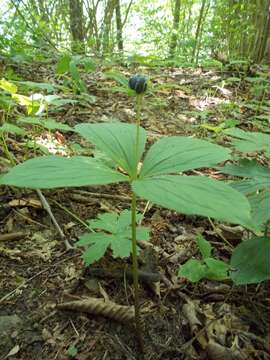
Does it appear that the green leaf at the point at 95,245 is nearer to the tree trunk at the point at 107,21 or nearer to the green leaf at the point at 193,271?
the green leaf at the point at 193,271

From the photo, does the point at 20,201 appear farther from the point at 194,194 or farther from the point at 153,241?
the point at 194,194

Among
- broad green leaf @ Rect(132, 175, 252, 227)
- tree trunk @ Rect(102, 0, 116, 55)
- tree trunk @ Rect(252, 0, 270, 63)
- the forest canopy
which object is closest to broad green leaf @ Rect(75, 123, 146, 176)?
broad green leaf @ Rect(132, 175, 252, 227)

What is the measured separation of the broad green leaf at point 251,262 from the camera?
1077 mm

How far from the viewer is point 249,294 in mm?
1271

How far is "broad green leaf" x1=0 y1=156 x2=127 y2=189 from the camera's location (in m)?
0.75

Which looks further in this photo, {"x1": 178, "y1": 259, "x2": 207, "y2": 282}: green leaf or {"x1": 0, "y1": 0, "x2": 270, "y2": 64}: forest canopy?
{"x1": 0, "y1": 0, "x2": 270, "y2": 64}: forest canopy

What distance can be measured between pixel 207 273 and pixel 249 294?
19 cm

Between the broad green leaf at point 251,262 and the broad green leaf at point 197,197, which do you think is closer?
the broad green leaf at point 197,197

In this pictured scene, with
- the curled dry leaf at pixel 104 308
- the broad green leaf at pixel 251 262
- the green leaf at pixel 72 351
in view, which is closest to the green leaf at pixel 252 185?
the broad green leaf at pixel 251 262

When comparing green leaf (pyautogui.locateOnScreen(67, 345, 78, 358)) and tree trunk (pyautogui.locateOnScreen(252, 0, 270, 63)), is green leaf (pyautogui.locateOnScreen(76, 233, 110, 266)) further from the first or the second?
tree trunk (pyautogui.locateOnScreen(252, 0, 270, 63))

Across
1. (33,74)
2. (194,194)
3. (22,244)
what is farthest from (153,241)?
(33,74)

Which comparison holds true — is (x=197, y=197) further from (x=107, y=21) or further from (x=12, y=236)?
(x=107, y=21)

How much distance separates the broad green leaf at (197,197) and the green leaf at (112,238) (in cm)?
45

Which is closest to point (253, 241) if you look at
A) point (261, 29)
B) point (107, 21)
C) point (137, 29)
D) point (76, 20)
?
point (261, 29)
